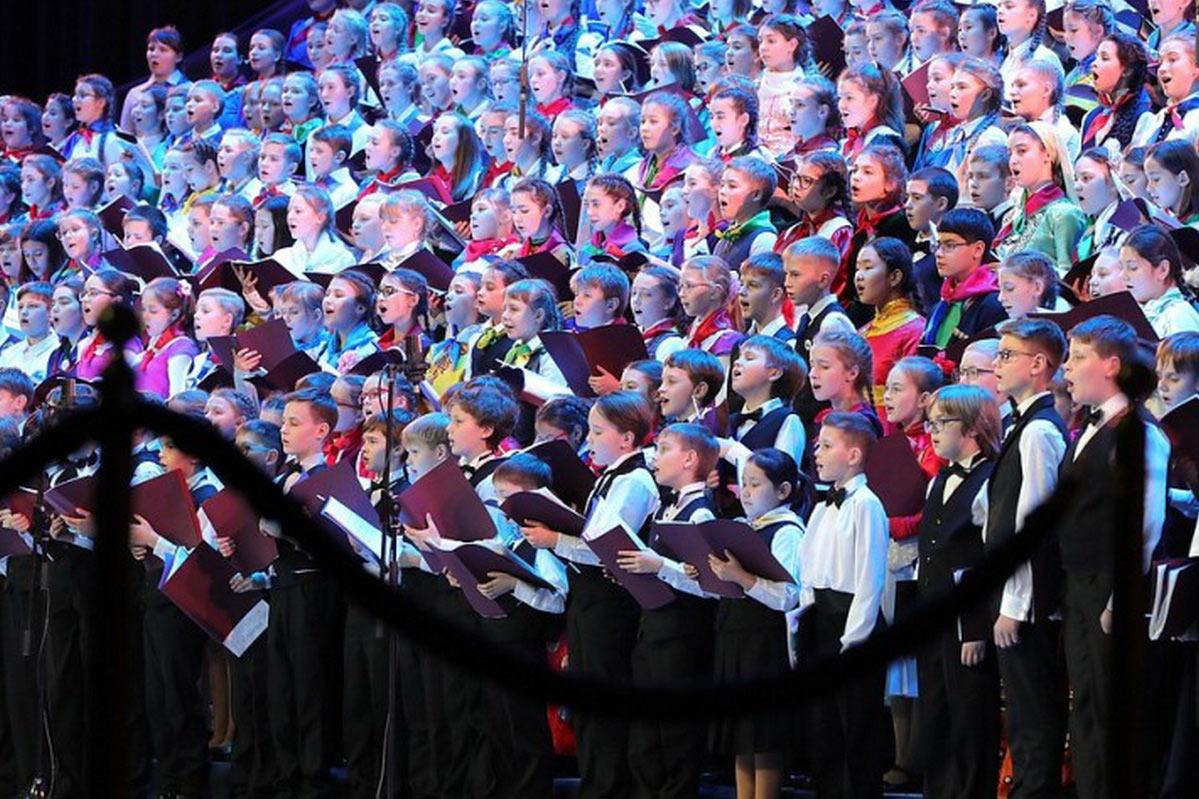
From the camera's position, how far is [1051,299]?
4934 millimetres

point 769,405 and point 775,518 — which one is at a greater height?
point 769,405

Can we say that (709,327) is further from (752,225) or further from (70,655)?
(70,655)

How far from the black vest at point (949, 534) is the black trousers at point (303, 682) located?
173 centimetres

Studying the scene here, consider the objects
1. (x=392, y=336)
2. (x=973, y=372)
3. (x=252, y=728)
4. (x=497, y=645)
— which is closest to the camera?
(x=497, y=645)

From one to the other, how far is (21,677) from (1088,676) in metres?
3.26

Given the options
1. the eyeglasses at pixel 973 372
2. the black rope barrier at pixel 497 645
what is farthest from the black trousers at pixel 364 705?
the black rope barrier at pixel 497 645

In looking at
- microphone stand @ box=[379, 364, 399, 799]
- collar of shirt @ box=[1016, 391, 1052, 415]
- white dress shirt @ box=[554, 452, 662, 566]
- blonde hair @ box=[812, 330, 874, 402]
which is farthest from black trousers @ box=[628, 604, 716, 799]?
collar of shirt @ box=[1016, 391, 1052, 415]

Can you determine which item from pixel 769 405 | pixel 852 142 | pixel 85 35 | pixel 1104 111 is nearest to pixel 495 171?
pixel 852 142

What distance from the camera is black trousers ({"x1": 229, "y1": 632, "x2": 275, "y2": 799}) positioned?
5438 millimetres

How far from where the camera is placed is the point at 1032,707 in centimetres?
416

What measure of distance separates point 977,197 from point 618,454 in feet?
4.53

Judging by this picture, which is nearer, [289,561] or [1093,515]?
[1093,515]

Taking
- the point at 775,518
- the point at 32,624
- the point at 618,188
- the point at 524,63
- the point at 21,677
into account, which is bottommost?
the point at 21,677

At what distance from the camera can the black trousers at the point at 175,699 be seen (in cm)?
556
